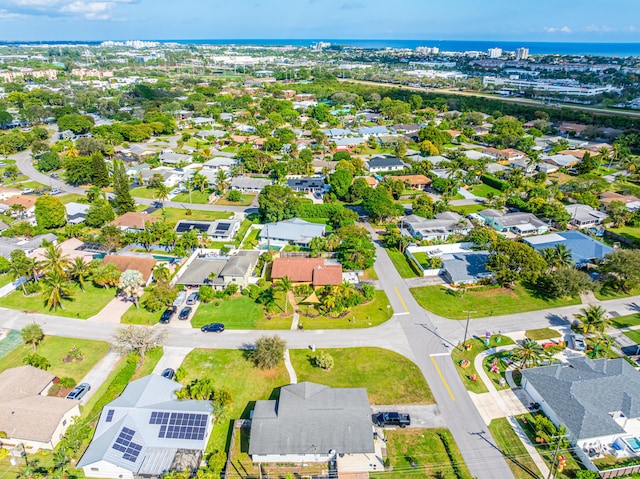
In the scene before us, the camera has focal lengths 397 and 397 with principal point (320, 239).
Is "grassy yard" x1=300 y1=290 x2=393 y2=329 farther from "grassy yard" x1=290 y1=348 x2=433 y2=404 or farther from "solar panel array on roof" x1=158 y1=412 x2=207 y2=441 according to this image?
"solar panel array on roof" x1=158 y1=412 x2=207 y2=441

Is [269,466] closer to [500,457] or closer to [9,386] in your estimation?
[500,457]

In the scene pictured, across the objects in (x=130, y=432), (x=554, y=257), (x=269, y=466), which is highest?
(x=554, y=257)

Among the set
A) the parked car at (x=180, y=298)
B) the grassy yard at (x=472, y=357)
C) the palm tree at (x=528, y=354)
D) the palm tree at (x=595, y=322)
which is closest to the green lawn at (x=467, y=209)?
the palm tree at (x=595, y=322)

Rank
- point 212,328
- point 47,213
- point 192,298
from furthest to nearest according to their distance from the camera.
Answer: point 47,213, point 192,298, point 212,328

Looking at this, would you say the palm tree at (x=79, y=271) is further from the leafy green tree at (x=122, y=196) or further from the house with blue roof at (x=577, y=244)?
the house with blue roof at (x=577, y=244)

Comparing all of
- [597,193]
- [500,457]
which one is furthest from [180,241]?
[597,193]

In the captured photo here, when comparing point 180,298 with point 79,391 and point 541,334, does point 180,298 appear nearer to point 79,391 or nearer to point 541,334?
point 79,391

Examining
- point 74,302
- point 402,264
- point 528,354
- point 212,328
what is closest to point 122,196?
point 74,302
